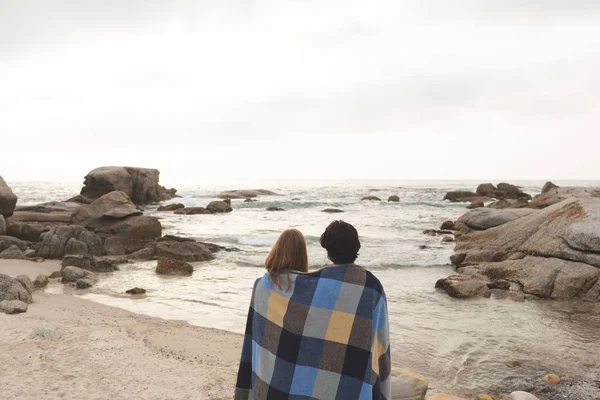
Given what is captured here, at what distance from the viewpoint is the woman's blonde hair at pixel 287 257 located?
9.13 feet

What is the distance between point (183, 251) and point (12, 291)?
23.3 feet

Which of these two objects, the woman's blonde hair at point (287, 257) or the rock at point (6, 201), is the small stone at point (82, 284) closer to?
the woman's blonde hair at point (287, 257)

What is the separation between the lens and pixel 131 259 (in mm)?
14891

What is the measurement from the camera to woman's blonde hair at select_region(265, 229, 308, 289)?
278cm

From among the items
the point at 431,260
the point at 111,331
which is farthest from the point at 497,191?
the point at 111,331

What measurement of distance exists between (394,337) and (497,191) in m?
48.7

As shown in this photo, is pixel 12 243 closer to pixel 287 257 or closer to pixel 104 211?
pixel 104 211

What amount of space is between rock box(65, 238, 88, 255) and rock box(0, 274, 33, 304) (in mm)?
6165

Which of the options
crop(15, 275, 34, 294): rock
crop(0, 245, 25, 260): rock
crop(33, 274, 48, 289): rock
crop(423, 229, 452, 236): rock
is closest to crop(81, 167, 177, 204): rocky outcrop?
crop(0, 245, 25, 260): rock

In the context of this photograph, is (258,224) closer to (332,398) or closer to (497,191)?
(332,398)

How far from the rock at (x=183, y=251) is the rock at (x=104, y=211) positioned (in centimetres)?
518

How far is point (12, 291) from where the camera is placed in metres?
8.14

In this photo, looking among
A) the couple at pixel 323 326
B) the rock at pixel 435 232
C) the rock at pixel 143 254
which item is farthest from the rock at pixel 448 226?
the couple at pixel 323 326

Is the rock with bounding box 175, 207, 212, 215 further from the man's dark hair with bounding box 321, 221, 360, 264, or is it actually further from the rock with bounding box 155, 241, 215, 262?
the man's dark hair with bounding box 321, 221, 360, 264
